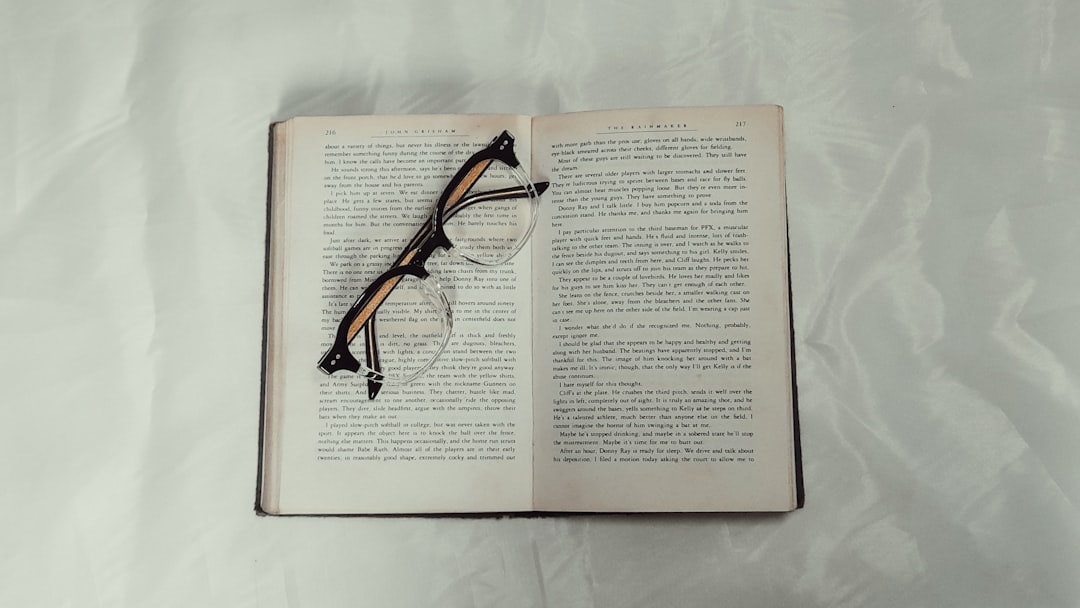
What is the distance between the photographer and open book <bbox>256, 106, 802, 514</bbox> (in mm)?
698

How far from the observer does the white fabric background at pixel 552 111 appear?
0.70 metres

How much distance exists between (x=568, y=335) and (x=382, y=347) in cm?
17

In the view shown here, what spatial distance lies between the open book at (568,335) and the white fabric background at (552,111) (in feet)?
0.11

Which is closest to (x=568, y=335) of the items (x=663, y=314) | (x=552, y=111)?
(x=663, y=314)

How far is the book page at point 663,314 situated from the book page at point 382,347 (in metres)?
0.04

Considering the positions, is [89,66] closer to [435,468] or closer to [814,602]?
[435,468]

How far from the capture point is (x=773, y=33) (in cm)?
75

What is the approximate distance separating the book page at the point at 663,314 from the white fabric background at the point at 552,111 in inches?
1.4

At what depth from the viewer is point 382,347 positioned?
71 centimetres

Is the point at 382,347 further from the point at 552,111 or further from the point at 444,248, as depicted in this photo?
the point at 552,111

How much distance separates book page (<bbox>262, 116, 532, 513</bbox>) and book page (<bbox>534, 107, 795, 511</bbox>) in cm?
4

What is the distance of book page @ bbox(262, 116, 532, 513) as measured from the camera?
27.6 inches

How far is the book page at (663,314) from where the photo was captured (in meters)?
0.70

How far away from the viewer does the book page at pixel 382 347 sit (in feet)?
2.30
